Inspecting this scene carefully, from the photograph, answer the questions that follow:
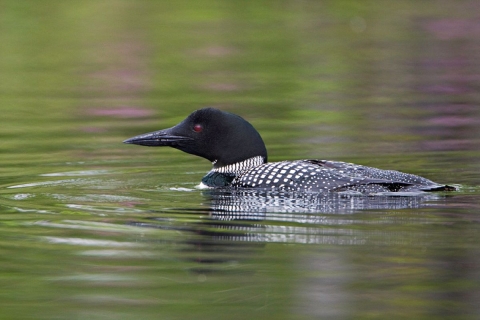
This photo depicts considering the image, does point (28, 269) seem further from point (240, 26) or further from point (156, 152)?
point (240, 26)

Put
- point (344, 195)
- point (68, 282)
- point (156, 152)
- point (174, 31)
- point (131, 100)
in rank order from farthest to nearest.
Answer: point (174, 31) → point (131, 100) → point (156, 152) → point (344, 195) → point (68, 282)

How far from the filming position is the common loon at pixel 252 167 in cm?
632

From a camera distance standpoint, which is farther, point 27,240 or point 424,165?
point 424,165

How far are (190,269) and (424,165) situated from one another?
323 centimetres

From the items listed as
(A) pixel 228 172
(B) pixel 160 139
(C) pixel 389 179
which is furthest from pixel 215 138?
(C) pixel 389 179

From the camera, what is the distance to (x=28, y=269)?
4758 millimetres

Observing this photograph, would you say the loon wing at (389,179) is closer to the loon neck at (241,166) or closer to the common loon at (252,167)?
the common loon at (252,167)

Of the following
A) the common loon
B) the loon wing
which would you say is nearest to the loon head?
A: the common loon

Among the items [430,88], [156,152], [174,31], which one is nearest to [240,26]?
[174,31]

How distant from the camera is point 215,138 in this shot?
A: 7.07 metres

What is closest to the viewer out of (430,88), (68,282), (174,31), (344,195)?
(68,282)

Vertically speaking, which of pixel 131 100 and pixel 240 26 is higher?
pixel 240 26

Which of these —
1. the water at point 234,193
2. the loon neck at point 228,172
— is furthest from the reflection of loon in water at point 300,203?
the loon neck at point 228,172

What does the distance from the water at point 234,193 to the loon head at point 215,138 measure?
28cm
